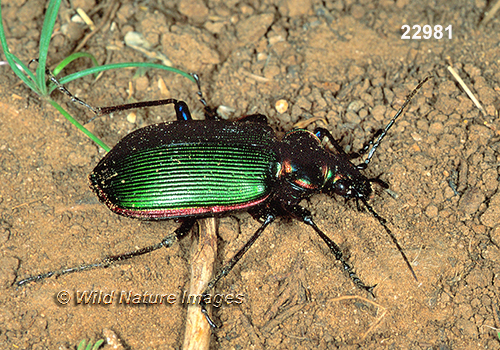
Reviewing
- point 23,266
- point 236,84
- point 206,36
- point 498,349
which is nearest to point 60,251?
point 23,266

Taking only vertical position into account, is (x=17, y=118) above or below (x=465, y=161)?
above

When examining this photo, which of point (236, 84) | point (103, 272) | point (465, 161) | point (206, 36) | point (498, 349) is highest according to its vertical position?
point (206, 36)

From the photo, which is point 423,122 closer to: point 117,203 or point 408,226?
point 408,226

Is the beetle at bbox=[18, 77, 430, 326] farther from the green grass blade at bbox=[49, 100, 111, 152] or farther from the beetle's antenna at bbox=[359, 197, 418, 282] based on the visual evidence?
the green grass blade at bbox=[49, 100, 111, 152]

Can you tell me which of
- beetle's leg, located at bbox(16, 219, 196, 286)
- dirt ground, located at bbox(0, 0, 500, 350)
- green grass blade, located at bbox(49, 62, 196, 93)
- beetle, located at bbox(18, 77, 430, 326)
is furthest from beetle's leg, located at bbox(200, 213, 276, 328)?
green grass blade, located at bbox(49, 62, 196, 93)

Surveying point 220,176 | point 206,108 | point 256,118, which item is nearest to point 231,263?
point 220,176

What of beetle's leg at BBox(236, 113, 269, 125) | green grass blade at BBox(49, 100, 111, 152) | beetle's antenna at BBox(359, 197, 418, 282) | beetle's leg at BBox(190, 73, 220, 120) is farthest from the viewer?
beetle's leg at BBox(190, 73, 220, 120)

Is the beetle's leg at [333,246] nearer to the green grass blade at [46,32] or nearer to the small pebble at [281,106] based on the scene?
the small pebble at [281,106]

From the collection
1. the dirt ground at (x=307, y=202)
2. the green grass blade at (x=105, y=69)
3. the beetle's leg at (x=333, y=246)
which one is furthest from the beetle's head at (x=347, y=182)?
the green grass blade at (x=105, y=69)
